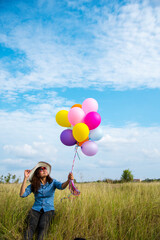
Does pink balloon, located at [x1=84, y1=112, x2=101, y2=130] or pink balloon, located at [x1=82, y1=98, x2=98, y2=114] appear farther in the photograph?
pink balloon, located at [x1=82, y1=98, x2=98, y2=114]

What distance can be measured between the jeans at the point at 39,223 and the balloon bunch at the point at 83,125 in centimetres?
155

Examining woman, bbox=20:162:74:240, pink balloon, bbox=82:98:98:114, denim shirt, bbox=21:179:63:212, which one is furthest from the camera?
pink balloon, bbox=82:98:98:114

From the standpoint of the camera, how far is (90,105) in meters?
5.40

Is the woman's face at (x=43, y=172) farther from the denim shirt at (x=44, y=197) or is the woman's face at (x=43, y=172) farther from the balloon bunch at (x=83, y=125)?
the balloon bunch at (x=83, y=125)

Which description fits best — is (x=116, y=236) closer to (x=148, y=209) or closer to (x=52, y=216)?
(x=52, y=216)

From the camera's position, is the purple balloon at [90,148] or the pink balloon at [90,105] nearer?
the purple balloon at [90,148]

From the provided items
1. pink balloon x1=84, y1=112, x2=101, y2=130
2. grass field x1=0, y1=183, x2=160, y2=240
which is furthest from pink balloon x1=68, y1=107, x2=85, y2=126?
grass field x1=0, y1=183, x2=160, y2=240

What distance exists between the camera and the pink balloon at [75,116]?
5043mm

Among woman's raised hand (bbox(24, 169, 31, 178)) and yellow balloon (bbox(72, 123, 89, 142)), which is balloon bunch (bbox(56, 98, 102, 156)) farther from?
woman's raised hand (bbox(24, 169, 31, 178))

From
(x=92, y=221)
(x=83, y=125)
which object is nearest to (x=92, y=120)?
(x=83, y=125)

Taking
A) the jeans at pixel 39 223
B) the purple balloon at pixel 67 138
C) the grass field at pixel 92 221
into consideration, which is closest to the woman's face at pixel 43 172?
the jeans at pixel 39 223

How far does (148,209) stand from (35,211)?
280cm

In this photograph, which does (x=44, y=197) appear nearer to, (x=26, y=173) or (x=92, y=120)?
(x=26, y=173)

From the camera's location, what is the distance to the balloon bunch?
4892 millimetres
